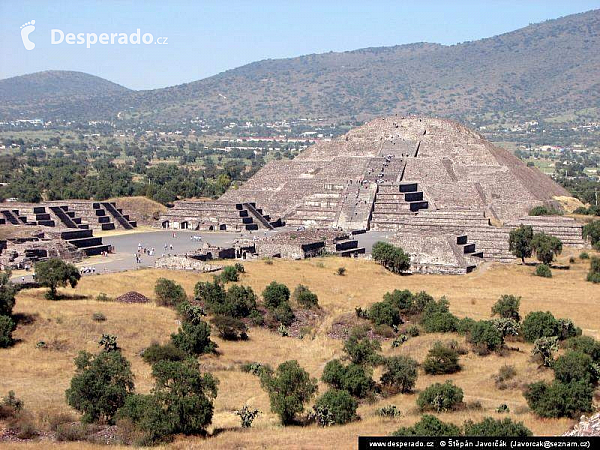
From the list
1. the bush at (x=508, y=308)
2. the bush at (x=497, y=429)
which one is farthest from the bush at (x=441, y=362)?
the bush at (x=497, y=429)

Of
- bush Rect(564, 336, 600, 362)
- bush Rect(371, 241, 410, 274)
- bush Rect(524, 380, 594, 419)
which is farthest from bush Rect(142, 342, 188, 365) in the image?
bush Rect(371, 241, 410, 274)

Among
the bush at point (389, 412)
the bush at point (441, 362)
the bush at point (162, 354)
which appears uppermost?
the bush at point (162, 354)

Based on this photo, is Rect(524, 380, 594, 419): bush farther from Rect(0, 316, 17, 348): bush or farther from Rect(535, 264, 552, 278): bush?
Rect(535, 264, 552, 278): bush

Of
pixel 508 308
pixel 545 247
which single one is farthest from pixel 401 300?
pixel 545 247

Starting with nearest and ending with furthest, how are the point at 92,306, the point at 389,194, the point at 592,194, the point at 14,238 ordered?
the point at 92,306 → the point at 14,238 → the point at 389,194 → the point at 592,194

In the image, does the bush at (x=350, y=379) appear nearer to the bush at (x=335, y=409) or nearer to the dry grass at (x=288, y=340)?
the dry grass at (x=288, y=340)

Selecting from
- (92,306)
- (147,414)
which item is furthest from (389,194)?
(147,414)

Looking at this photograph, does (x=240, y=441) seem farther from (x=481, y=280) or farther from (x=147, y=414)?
(x=481, y=280)
